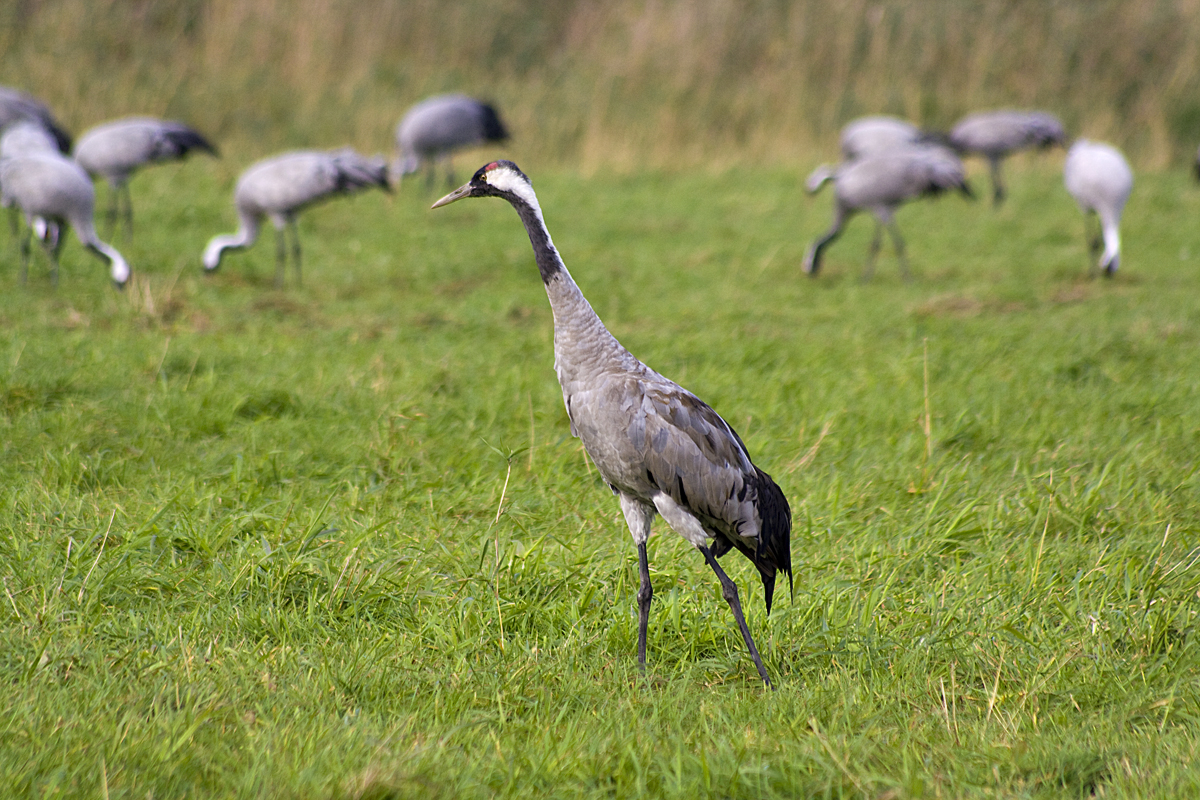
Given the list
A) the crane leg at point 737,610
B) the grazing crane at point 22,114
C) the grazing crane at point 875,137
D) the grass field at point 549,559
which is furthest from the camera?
the grazing crane at point 875,137

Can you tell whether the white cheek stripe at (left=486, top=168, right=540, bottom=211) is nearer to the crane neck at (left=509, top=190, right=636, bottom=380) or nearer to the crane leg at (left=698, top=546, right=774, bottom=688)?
the crane neck at (left=509, top=190, right=636, bottom=380)

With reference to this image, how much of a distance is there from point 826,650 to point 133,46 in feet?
39.9

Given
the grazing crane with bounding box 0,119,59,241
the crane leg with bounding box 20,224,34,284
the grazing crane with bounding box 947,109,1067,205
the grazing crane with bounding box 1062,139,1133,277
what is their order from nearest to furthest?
the crane leg with bounding box 20,224,34,284
the grazing crane with bounding box 0,119,59,241
the grazing crane with bounding box 1062,139,1133,277
the grazing crane with bounding box 947,109,1067,205

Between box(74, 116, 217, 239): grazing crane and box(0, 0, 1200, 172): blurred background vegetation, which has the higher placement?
box(0, 0, 1200, 172): blurred background vegetation

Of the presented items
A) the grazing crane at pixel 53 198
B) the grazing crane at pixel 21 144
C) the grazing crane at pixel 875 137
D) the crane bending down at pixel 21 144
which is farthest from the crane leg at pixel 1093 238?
the grazing crane at pixel 21 144

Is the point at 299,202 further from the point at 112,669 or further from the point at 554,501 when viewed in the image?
the point at 112,669

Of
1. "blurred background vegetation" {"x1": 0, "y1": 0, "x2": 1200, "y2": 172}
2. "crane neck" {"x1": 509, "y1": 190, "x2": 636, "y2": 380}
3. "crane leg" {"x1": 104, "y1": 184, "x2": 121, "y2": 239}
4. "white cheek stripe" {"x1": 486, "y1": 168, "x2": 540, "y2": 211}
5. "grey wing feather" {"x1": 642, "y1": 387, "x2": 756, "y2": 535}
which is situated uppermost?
"blurred background vegetation" {"x1": 0, "y1": 0, "x2": 1200, "y2": 172}

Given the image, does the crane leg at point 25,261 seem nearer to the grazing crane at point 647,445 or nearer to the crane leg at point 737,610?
the grazing crane at point 647,445

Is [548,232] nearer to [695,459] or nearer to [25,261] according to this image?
[695,459]

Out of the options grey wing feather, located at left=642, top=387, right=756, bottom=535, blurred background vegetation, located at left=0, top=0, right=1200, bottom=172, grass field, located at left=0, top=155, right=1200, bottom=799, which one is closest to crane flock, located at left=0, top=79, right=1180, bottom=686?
grey wing feather, located at left=642, top=387, right=756, bottom=535

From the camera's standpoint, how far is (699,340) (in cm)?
624

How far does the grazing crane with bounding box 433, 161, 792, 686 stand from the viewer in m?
3.01

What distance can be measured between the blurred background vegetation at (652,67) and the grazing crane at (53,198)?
504cm

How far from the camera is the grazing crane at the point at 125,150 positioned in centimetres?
897
